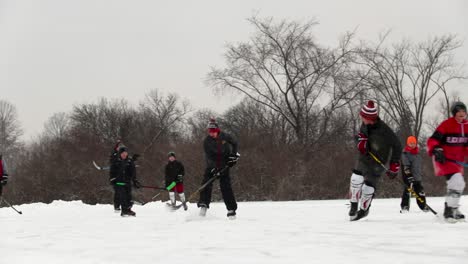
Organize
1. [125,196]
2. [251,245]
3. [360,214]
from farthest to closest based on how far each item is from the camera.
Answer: [125,196] → [360,214] → [251,245]

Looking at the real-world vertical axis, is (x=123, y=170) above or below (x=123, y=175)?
above

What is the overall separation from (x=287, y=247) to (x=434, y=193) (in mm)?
21315

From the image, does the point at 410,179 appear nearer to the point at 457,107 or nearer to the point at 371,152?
the point at 371,152

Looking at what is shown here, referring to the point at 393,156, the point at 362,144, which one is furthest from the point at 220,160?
the point at 393,156

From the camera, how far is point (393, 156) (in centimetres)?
845

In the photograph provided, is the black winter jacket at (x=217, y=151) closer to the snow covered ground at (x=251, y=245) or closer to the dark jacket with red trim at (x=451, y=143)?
the snow covered ground at (x=251, y=245)

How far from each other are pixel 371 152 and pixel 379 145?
16 centimetres

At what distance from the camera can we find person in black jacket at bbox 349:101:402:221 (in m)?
8.52

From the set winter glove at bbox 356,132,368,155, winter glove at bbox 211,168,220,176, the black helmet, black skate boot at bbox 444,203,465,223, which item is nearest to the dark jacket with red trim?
the black helmet

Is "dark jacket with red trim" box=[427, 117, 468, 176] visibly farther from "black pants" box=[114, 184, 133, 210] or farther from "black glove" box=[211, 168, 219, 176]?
"black pants" box=[114, 184, 133, 210]

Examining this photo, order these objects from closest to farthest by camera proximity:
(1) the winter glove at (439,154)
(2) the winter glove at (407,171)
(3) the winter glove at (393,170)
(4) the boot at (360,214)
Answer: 1. (1) the winter glove at (439,154)
2. (3) the winter glove at (393,170)
3. (4) the boot at (360,214)
4. (2) the winter glove at (407,171)

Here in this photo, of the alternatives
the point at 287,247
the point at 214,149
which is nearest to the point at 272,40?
the point at 214,149

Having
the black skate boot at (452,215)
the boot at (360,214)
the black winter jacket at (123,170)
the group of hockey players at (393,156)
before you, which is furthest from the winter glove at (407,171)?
the black winter jacket at (123,170)

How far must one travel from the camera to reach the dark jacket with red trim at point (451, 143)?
7953mm
